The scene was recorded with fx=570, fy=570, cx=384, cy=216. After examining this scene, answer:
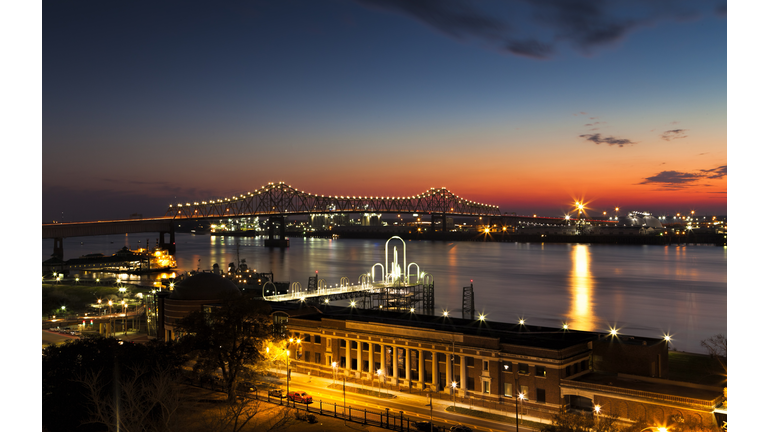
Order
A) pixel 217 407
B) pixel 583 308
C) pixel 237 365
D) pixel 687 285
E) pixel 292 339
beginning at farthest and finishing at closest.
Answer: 1. pixel 687 285
2. pixel 583 308
3. pixel 292 339
4. pixel 237 365
5. pixel 217 407

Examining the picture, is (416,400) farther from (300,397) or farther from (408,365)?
(300,397)

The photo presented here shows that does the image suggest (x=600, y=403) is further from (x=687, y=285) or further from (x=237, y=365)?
(x=687, y=285)

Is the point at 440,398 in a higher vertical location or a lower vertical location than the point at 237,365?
lower

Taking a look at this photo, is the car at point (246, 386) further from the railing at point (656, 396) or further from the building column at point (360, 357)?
the railing at point (656, 396)

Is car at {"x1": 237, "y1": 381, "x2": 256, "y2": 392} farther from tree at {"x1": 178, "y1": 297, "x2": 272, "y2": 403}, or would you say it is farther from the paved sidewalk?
the paved sidewalk

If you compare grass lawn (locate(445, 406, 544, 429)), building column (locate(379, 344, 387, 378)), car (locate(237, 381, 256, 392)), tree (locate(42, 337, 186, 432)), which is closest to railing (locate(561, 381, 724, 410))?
grass lawn (locate(445, 406, 544, 429))

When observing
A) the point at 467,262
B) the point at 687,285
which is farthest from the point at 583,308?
the point at 467,262

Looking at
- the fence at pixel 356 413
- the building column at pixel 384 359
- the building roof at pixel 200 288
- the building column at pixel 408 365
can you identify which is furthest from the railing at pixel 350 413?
the building roof at pixel 200 288
